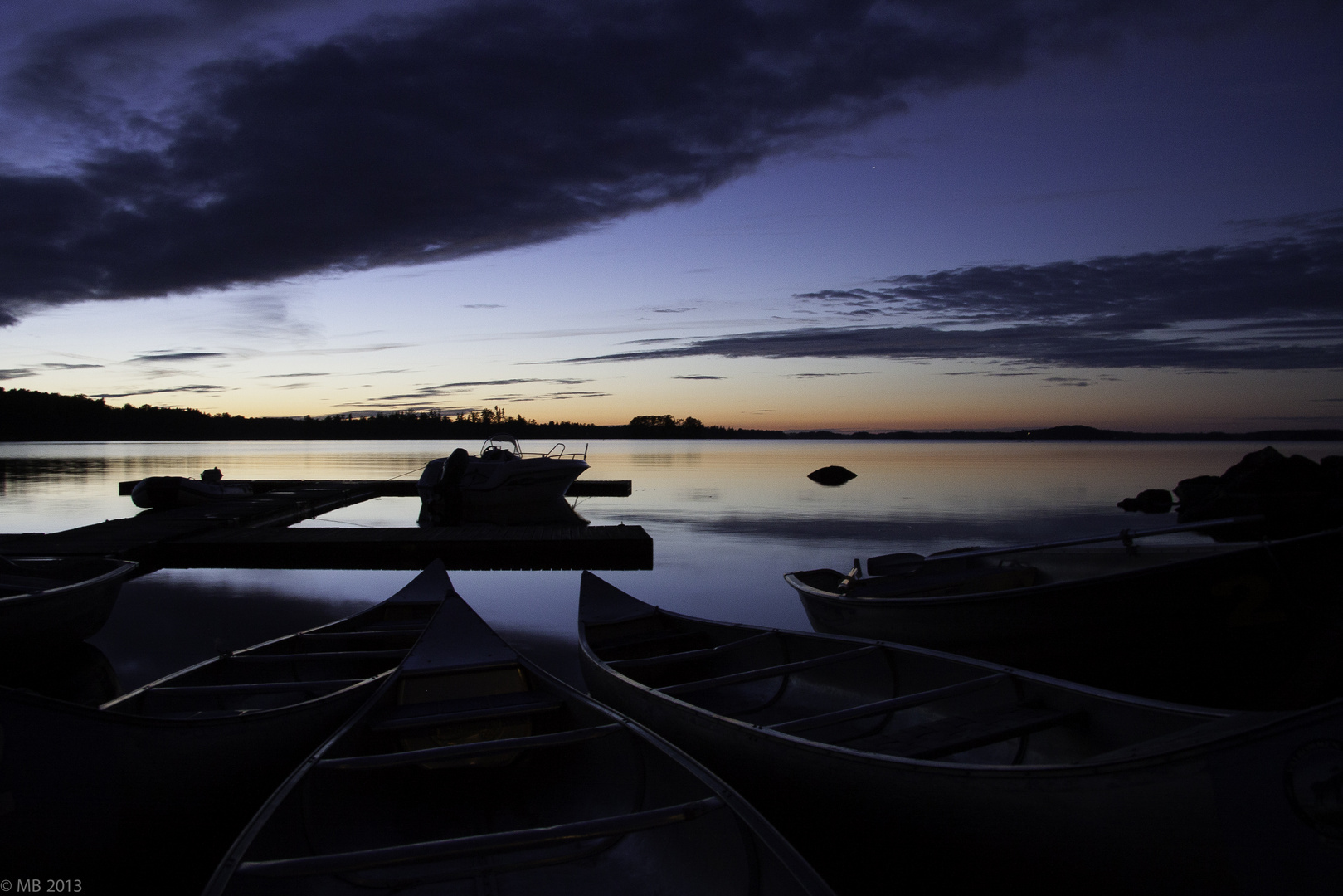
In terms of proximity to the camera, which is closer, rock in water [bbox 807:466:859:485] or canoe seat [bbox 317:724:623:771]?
canoe seat [bbox 317:724:623:771]

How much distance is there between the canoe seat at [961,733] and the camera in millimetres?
3887

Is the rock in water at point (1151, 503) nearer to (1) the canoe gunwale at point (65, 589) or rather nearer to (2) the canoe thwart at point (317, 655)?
(2) the canoe thwart at point (317, 655)

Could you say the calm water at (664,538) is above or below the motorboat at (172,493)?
below

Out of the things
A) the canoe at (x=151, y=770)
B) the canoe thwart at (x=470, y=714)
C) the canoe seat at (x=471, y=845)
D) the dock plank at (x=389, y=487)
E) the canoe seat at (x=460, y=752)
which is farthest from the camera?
the dock plank at (x=389, y=487)

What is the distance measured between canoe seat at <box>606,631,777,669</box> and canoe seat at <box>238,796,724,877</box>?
3024 millimetres

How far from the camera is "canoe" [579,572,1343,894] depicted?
2.49 m

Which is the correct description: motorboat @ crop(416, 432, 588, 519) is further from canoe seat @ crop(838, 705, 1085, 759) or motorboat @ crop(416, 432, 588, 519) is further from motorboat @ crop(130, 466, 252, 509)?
canoe seat @ crop(838, 705, 1085, 759)

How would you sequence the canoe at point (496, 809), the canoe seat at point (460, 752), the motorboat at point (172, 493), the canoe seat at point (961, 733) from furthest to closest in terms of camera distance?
the motorboat at point (172, 493) → the canoe seat at point (961, 733) → the canoe seat at point (460, 752) → the canoe at point (496, 809)

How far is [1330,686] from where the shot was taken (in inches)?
236

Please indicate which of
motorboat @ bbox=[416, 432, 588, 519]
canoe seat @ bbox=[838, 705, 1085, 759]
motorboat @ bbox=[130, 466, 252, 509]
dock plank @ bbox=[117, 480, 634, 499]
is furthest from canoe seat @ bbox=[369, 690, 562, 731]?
dock plank @ bbox=[117, 480, 634, 499]

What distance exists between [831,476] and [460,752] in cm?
4285

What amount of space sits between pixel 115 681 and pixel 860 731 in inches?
336

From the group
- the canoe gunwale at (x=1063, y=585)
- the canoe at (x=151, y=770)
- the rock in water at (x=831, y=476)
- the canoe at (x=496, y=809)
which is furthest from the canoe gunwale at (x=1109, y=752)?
the rock in water at (x=831, y=476)

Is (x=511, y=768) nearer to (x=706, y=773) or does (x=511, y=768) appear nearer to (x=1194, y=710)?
(x=706, y=773)
